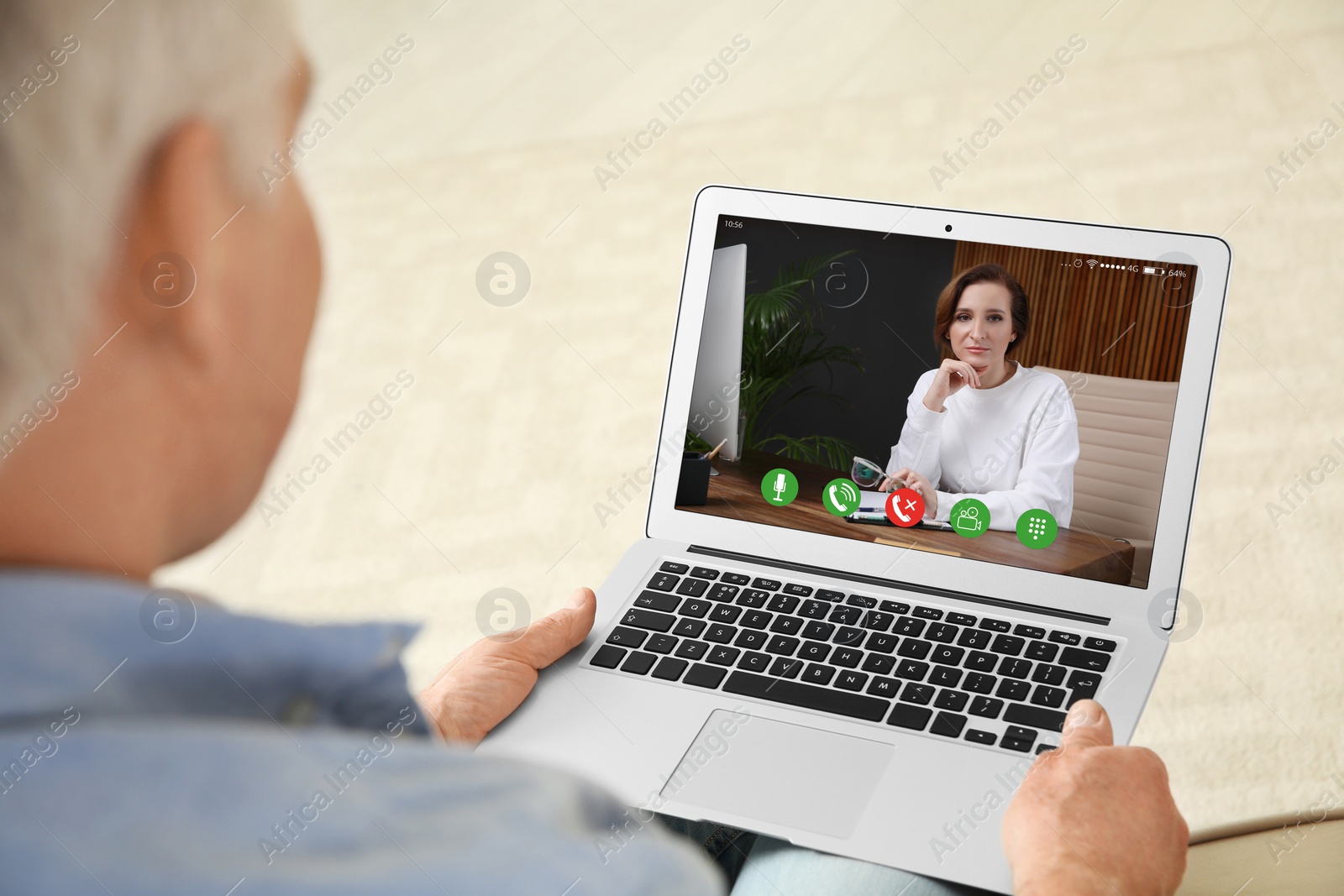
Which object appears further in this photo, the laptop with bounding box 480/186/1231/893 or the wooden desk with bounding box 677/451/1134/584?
the wooden desk with bounding box 677/451/1134/584

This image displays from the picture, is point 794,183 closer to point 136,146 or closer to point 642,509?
point 642,509

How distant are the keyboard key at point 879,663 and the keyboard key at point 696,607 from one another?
124 millimetres

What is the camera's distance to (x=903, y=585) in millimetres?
856

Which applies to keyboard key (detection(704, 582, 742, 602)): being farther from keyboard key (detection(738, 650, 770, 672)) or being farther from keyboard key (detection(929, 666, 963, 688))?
keyboard key (detection(929, 666, 963, 688))

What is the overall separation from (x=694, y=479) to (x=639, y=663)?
0.20 m

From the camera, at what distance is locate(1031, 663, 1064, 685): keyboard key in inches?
29.1

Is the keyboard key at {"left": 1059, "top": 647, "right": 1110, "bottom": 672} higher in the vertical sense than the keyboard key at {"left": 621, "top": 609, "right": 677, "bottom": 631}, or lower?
lower

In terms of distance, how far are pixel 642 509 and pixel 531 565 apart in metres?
0.19

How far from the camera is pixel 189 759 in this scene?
0.94 feet

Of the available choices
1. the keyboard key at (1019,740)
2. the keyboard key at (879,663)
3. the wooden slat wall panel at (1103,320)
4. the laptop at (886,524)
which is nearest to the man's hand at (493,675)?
the laptop at (886,524)

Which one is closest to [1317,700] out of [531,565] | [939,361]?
[939,361]

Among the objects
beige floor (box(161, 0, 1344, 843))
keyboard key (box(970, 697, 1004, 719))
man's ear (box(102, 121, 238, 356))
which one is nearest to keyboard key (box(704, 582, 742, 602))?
keyboard key (box(970, 697, 1004, 719))

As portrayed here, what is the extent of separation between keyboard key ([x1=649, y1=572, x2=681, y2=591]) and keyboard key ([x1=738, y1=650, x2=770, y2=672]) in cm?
11

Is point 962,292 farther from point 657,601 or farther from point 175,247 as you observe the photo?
point 175,247
